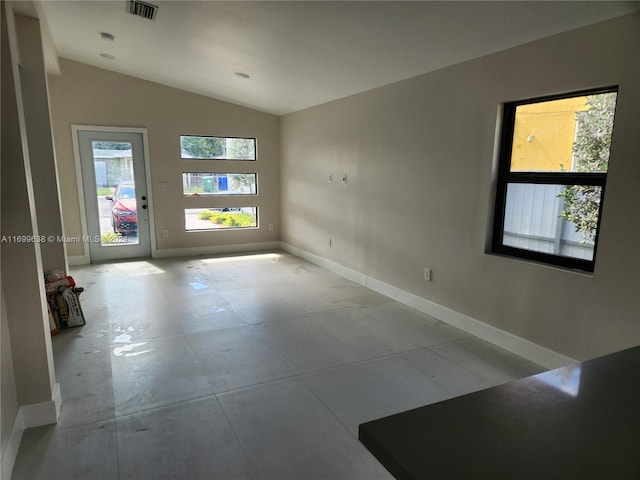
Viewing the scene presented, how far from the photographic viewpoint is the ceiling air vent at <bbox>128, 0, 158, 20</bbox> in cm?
328

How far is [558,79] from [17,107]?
3279 millimetres

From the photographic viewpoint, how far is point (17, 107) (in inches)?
76.6

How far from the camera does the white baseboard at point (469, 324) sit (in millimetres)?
2861

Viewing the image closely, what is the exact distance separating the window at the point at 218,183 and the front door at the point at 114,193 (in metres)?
0.69

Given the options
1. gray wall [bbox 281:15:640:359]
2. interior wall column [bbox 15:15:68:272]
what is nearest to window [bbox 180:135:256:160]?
gray wall [bbox 281:15:640:359]

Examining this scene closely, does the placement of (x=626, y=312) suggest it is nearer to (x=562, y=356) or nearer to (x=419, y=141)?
(x=562, y=356)

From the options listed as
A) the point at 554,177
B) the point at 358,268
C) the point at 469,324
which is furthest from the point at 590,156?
the point at 358,268

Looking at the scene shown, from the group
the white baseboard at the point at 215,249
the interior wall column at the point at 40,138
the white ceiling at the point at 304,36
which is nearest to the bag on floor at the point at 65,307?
the interior wall column at the point at 40,138

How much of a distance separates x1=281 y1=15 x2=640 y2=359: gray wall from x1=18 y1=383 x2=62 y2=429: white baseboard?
3163mm

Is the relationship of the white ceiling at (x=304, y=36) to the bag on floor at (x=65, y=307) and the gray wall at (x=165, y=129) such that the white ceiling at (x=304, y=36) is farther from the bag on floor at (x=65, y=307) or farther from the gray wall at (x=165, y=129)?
the bag on floor at (x=65, y=307)

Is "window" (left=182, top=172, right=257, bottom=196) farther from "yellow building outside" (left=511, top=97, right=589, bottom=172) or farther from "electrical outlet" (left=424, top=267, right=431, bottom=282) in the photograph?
"yellow building outside" (left=511, top=97, right=589, bottom=172)

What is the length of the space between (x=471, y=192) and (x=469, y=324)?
3.89 ft

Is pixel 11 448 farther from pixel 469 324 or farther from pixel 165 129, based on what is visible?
pixel 165 129

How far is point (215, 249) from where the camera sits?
6820 mm
